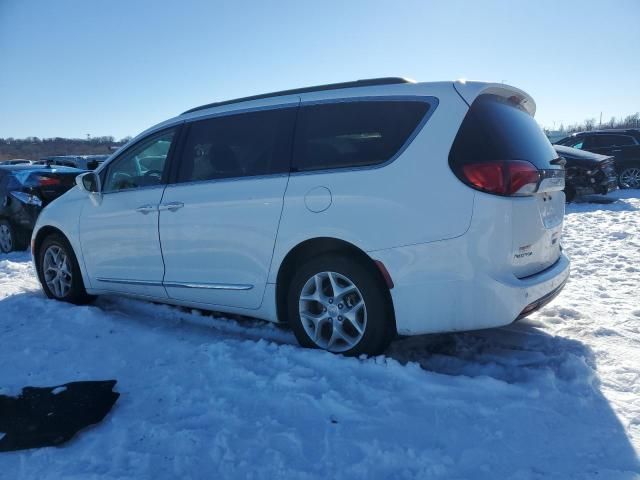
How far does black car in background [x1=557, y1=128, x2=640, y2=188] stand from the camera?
14.0m

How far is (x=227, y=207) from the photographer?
368cm

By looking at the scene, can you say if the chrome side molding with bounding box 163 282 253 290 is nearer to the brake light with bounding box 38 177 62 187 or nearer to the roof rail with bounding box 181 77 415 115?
the roof rail with bounding box 181 77 415 115

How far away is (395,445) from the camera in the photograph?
2379mm

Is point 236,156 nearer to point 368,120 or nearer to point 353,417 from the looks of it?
point 368,120

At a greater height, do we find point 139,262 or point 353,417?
point 139,262

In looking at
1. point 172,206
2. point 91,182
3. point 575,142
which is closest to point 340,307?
point 172,206

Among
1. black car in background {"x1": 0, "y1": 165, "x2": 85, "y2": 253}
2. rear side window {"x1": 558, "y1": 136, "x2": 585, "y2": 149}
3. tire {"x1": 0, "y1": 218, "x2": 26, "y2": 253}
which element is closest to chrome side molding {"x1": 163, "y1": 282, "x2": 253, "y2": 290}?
black car in background {"x1": 0, "y1": 165, "x2": 85, "y2": 253}

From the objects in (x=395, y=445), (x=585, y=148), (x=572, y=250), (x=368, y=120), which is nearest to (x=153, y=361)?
(x=395, y=445)

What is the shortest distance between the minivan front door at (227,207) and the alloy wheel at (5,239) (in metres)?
5.71

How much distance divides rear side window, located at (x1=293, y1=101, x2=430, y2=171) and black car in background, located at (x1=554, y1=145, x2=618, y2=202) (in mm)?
9587

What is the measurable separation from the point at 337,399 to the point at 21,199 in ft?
24.9

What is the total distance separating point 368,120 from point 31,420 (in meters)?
2.73

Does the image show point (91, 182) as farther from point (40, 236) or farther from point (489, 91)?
point (489, 91)

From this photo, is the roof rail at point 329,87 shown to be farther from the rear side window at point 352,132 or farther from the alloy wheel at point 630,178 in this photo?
the alloy wheel at point 630,178
